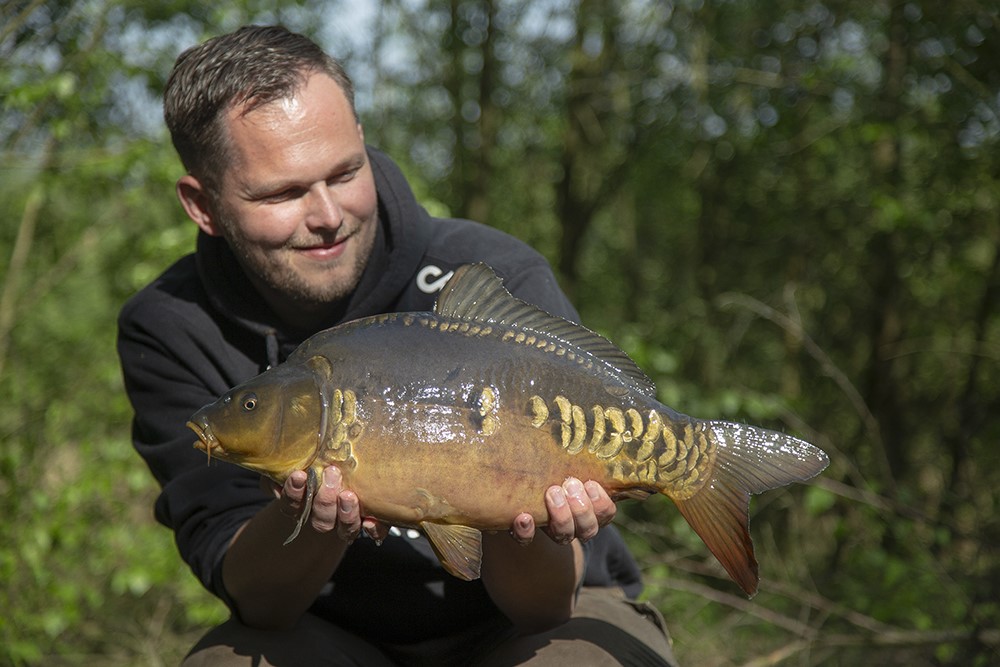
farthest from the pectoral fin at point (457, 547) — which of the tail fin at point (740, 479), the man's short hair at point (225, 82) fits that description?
the man's short hair at point (225, 82)

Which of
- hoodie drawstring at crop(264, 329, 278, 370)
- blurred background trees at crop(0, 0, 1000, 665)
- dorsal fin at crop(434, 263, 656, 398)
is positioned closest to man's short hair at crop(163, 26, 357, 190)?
hoodie drawstring at crop(264, 329, 278, 370)

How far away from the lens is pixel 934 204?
16.5 feet

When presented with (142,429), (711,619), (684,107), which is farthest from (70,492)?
(684,107)

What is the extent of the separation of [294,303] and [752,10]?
16.8ft

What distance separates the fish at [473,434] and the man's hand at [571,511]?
0.05ft

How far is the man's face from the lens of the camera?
196 cm

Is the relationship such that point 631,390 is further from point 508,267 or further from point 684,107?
point 684,107

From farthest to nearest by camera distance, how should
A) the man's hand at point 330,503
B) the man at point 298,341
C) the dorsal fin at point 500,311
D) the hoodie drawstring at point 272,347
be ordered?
the hoodie drawstring at point 272,347 → the man at point 298,341 → the dorsal fin at point 500,311 → the man's hand at point 330,503

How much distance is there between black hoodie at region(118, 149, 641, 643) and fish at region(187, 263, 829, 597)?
1.51 feet

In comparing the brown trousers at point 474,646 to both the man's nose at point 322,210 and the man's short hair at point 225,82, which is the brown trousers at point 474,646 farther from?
the man's short hair at point 225,82

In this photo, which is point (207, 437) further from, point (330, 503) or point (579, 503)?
point (579, 503)

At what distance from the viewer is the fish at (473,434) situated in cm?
154

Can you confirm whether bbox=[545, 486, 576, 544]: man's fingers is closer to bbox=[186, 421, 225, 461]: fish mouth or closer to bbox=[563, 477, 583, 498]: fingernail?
bbox=[563, 477, 583, 498]: fingernail

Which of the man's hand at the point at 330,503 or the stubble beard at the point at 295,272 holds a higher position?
the stubble beard at the point at 295,272
